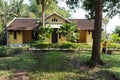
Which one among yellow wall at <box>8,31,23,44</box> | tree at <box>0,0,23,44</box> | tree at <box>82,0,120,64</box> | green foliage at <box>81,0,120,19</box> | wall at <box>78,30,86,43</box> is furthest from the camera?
tree at <box>0,0,23,44</box>

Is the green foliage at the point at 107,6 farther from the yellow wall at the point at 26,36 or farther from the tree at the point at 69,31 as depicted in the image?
the yellow wall at the point at 26,36

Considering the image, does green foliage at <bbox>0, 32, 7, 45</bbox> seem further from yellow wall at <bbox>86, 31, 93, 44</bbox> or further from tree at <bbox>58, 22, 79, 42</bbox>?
yellow wall at <bbox>86, 31, 93, 44</bbox>

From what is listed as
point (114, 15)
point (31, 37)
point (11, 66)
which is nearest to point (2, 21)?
point (31, 37)

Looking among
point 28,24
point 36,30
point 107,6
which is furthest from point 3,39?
point 107,6

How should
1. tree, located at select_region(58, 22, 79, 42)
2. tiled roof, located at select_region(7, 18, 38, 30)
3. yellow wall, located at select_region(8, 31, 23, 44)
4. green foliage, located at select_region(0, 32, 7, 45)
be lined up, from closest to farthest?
tree, located at select_region(58, 22, 79, 42), tiled roof, located at select_region(7, 18, 38, 30), yellow wall, located at select_region(8, 31, 23, 44), green foliage, located at select_region(0, 32, 7, 45)

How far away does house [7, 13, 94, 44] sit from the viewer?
4650cm

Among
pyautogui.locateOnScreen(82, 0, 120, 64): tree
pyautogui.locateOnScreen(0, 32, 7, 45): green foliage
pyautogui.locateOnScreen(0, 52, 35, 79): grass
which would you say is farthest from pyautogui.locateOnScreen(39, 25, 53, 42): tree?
pyautogui.locateOnScreen(0, 52, 35, 79): grass

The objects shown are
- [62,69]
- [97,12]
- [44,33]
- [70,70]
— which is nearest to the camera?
[70,70]

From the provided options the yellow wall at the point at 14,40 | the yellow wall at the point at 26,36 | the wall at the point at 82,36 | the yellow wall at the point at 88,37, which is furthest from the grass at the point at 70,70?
the yellow wall at the point at 26,36

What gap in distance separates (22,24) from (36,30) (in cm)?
335

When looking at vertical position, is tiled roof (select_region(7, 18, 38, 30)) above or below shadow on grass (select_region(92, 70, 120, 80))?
above

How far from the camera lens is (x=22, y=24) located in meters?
48.0

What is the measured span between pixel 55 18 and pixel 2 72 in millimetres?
30438

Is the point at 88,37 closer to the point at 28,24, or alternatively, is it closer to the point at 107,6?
the point at 28,24
